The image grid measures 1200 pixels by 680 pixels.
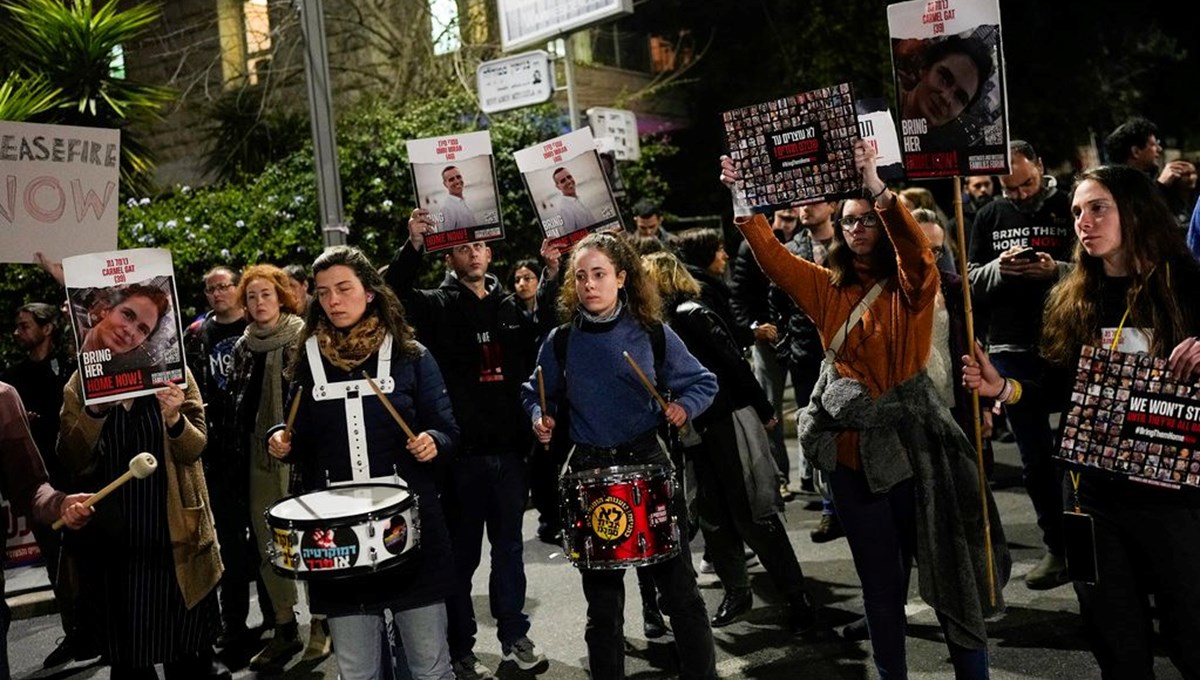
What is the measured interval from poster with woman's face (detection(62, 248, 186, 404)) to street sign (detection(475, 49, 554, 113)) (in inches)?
301

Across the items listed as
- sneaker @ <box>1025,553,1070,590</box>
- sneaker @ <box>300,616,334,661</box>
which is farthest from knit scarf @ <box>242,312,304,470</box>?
sneaker @ <box>1025,553,1070,590</box>

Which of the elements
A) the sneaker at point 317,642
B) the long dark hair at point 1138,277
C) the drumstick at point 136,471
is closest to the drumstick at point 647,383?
the long dark hair at point 1138,277

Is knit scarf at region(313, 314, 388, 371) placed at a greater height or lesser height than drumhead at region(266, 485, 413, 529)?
greater

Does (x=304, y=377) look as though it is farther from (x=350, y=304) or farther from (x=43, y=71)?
(x=43, y=71)

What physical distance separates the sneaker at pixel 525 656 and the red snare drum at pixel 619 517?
4.43ft

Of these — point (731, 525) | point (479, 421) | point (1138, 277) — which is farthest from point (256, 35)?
point (1138, 277)

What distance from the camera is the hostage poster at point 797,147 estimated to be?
14.5ft

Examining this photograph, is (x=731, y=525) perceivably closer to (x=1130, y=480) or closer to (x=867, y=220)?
(x=867, y=220)

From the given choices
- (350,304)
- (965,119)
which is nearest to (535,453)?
(350,304)

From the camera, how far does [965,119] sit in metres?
4.47

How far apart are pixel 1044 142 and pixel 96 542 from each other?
21795mm

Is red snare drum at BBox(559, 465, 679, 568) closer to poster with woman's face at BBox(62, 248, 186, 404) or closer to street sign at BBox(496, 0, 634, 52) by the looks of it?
poster with woman's face at BBox(62, 248, 186, 404)

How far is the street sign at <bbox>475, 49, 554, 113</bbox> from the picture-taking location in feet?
38.2

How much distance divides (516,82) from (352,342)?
781 cm
